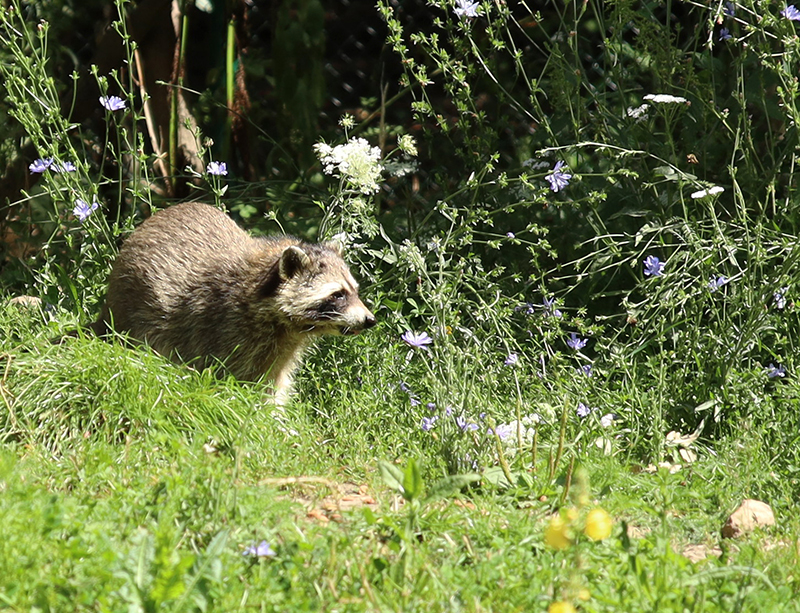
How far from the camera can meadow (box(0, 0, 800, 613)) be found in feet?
9.43

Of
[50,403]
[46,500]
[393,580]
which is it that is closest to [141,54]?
[50,403]

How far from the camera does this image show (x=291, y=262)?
5121 mm

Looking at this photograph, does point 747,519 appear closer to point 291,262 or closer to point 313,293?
point 313,293

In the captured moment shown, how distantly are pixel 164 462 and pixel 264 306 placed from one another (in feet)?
5.09

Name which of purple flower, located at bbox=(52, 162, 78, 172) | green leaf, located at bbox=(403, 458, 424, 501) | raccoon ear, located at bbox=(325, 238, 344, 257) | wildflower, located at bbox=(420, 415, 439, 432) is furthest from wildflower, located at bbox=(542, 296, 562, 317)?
purple flower, located at bbox=(52, 162, 78, 172)

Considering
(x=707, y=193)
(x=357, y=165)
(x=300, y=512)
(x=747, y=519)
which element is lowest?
(x=747, y=519)

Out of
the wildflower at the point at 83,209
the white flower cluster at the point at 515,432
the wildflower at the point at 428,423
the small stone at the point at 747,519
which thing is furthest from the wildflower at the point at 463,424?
the wildflower at the point at 83,209

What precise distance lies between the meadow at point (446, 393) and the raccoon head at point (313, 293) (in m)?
0.20

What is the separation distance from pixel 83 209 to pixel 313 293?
1440 millimetres

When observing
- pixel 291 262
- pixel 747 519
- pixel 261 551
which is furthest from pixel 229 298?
pixel 747 519

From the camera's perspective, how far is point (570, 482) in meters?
3.66

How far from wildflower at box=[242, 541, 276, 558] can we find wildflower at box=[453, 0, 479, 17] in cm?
319

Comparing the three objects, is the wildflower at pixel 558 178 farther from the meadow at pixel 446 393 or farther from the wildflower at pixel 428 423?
the wildflower at pixel 428 423

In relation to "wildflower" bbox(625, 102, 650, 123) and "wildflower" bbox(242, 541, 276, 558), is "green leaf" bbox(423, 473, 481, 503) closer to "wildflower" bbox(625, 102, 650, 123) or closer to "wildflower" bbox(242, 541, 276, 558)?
"wildflower" bbox(242, 541, 276, 558)
